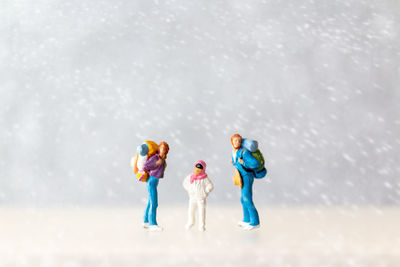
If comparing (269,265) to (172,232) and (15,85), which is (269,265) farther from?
(15,85)

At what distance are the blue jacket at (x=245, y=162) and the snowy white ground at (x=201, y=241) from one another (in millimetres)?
320

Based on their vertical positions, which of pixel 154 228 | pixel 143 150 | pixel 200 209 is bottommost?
pixel 154 228

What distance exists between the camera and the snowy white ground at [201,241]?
2014 mm

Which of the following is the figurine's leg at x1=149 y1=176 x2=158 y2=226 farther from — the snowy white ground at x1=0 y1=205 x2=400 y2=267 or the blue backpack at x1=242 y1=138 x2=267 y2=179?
the blue backpack at x1=242 y1=138 x2=267 y2=179

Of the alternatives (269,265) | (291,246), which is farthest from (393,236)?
(269,265)

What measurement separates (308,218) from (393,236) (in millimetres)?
758

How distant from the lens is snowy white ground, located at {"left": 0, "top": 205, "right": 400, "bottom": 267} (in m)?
2.01

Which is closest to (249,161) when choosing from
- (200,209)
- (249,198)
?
(249,198)

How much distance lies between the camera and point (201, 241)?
2.28 m

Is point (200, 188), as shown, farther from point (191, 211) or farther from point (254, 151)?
point (254, 151)

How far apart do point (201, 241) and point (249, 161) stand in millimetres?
513

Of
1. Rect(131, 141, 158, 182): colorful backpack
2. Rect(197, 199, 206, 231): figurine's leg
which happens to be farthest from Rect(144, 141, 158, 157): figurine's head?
Rect(197, 199, 206, 231): figurine's leg

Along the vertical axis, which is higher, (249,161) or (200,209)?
(249,161)

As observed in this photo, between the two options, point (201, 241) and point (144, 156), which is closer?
point (201, 241)
